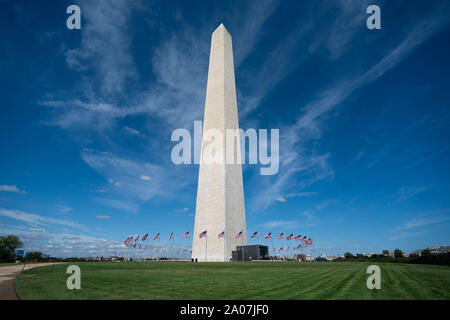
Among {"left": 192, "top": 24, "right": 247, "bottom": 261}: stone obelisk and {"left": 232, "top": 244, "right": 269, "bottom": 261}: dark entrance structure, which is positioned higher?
{"left": 192, "top": 24, "right": 247, "bottom": 261}: stone obelisk

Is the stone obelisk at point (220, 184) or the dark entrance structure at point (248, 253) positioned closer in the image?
the dark entrance structure at point (248, 253)

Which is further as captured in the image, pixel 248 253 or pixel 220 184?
pixel 220 184

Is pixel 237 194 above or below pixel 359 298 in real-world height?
above

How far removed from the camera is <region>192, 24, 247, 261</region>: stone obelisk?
142 ft

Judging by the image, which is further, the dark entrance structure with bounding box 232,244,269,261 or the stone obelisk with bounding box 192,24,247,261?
the stone obelisk with bounding box 192,24,247,261

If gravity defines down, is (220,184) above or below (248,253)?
above

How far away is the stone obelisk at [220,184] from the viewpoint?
43344mm

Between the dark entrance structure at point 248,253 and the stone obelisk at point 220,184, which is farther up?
the stone obelisk at point 220,184

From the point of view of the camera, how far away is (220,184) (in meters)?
44.8
